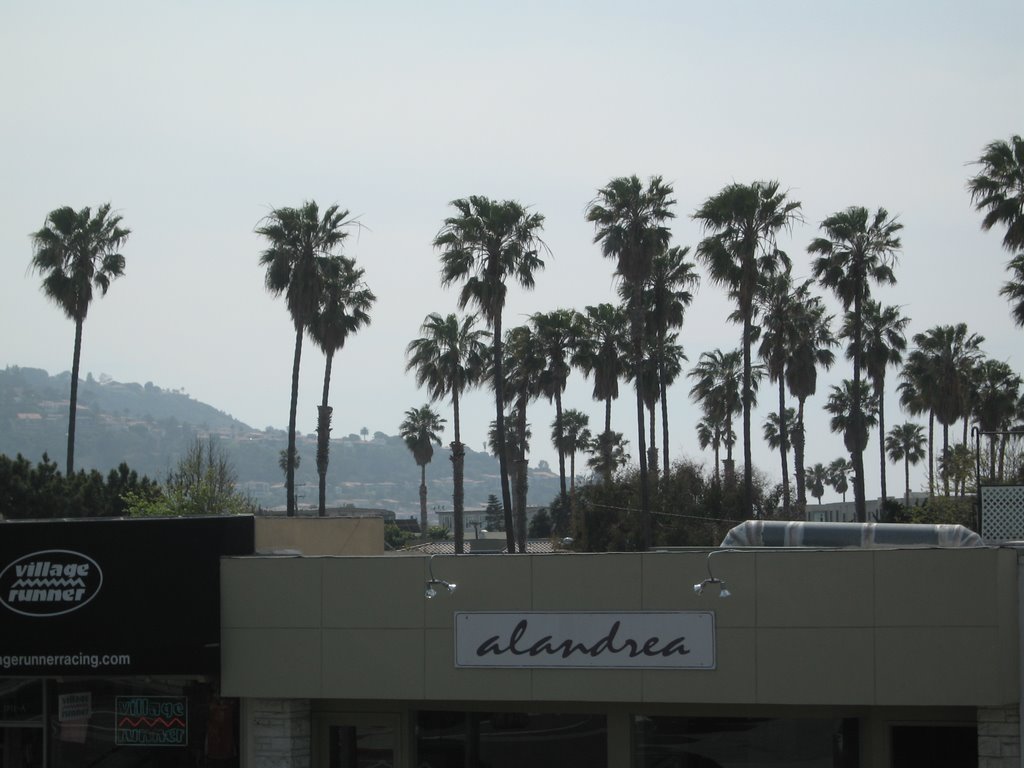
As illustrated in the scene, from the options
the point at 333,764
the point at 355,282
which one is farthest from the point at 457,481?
the point at 333,764

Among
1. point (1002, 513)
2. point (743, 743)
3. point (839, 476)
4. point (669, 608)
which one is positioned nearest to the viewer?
point (669, 608)

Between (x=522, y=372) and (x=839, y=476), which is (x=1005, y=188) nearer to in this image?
(x=522, y=372)

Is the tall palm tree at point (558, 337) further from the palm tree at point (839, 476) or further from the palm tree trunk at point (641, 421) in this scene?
the palm tree at point (839, 476)

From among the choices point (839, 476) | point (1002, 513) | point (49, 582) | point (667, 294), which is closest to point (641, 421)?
point (667, 294)

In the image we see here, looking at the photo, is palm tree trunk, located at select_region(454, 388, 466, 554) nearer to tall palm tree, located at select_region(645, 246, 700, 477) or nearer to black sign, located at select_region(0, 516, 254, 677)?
tall palm tree, located at select_region(645, 246, 700, 477)

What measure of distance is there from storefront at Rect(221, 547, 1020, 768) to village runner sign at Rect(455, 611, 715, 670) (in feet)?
0.09

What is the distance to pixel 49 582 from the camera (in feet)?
58.4

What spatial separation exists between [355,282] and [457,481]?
15.4 metres

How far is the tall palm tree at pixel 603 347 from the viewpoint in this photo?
2459 inches

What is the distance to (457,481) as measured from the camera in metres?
68.4

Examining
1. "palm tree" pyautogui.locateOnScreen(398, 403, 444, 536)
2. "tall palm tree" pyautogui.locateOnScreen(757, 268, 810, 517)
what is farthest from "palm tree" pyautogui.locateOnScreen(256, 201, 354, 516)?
"palm tree" pyautogui.locateOnScreen(398, 403, 444, 536)

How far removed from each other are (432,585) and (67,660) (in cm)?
570

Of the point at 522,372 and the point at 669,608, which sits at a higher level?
the point at 522,372

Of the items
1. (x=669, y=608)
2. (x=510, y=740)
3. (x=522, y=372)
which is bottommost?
(x=510, y=740)
